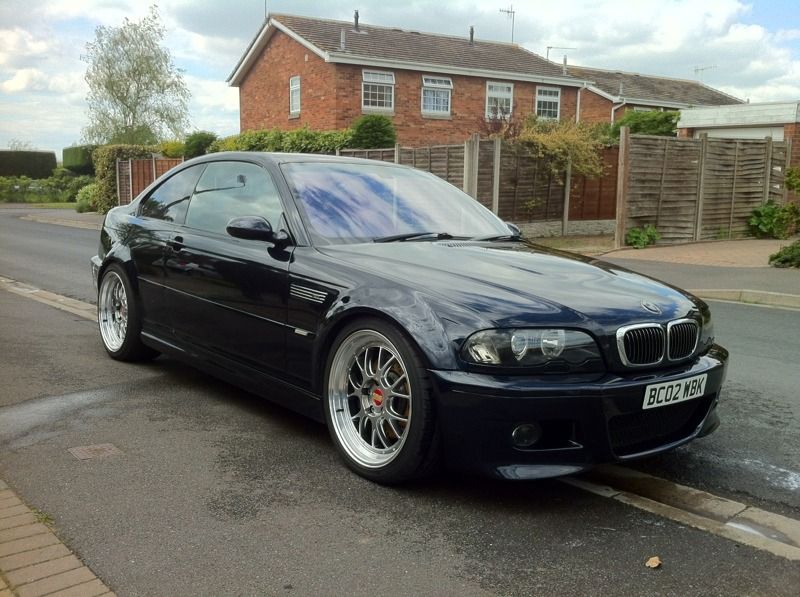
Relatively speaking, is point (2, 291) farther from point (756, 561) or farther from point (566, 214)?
point (566, 214)

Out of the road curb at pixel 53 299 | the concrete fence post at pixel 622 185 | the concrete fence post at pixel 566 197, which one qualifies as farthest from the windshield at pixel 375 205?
the concrete fence post at pixel 566 197

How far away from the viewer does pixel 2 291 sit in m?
9.88

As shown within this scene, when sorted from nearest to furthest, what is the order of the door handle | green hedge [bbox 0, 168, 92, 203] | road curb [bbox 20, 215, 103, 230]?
the door handle
road curb [bbox 20, 215, 103, 230]
green hedge [bbox 0, 168, 92, 203]

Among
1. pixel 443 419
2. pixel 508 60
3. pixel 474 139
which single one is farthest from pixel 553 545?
pixel 508 60

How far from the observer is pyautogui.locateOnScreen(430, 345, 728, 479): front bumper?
3.19m

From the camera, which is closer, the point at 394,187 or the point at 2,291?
the point at 394,187

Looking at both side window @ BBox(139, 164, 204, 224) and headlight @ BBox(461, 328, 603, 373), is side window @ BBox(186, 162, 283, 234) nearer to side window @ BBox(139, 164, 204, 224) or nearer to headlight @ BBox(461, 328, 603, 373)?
side window @ BBox(139, 164, 204, 224)

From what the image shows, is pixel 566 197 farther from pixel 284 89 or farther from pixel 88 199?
pixel 88 199

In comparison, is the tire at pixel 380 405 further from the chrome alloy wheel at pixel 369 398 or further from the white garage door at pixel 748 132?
the white garage door at pixel 748 132

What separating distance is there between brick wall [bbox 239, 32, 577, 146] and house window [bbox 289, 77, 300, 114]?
23 cm

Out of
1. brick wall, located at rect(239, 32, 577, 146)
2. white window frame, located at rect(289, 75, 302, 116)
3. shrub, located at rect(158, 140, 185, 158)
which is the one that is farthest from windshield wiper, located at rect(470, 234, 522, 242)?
shrub, located at rect(158, 140, 185, 158)

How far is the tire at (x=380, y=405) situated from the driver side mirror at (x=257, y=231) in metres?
0.76

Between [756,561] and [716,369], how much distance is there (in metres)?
1.00

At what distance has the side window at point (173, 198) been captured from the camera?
5.39 metres
